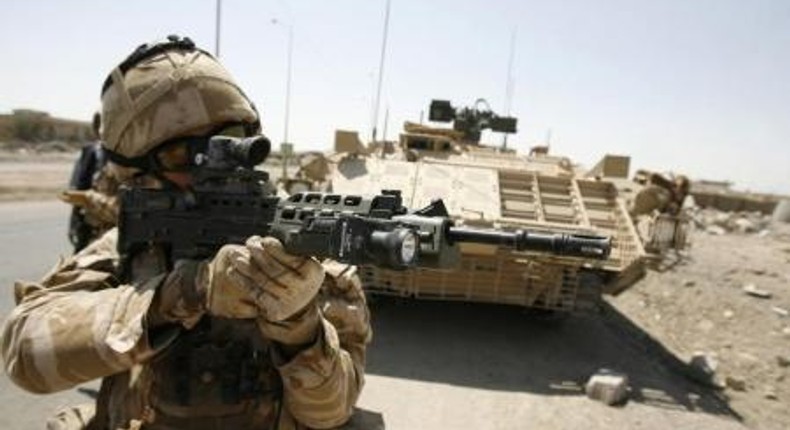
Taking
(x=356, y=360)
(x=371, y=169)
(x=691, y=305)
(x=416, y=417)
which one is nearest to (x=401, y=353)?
(x=416, y=417)

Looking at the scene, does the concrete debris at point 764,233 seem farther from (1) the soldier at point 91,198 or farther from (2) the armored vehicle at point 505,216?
(1) the soldier at point 91,198

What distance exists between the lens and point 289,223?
1854 mm

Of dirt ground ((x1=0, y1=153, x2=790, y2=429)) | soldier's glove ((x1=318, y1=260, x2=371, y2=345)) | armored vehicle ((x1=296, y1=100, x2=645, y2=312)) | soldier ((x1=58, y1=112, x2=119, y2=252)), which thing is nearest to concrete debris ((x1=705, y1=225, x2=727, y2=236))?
dirt ground ((x1=0, y1=153, x2=790, y2=429))

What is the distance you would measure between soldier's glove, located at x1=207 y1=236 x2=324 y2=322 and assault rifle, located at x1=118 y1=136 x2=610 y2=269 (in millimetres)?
45

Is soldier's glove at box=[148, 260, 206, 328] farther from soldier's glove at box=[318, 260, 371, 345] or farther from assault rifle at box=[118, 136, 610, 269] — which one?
soldier's glove at box=[318, 260, 371, 345]

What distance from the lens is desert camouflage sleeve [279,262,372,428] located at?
6.66 feet

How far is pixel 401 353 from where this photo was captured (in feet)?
23.8

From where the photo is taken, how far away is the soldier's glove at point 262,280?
69.8 inches

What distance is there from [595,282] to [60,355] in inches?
257

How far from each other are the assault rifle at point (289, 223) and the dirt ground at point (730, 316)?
18.9 ft

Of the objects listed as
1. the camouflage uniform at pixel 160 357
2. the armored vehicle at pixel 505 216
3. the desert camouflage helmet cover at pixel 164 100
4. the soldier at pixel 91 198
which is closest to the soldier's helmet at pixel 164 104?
→ the desert camouflage helmet cover at pixel 164 100

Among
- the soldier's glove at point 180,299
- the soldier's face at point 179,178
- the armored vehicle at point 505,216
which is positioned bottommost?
the armored vehicle at point 505,216

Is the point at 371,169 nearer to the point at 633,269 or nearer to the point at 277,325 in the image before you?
the point at 633,269

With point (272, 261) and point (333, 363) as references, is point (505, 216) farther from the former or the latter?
point (272, 261)
